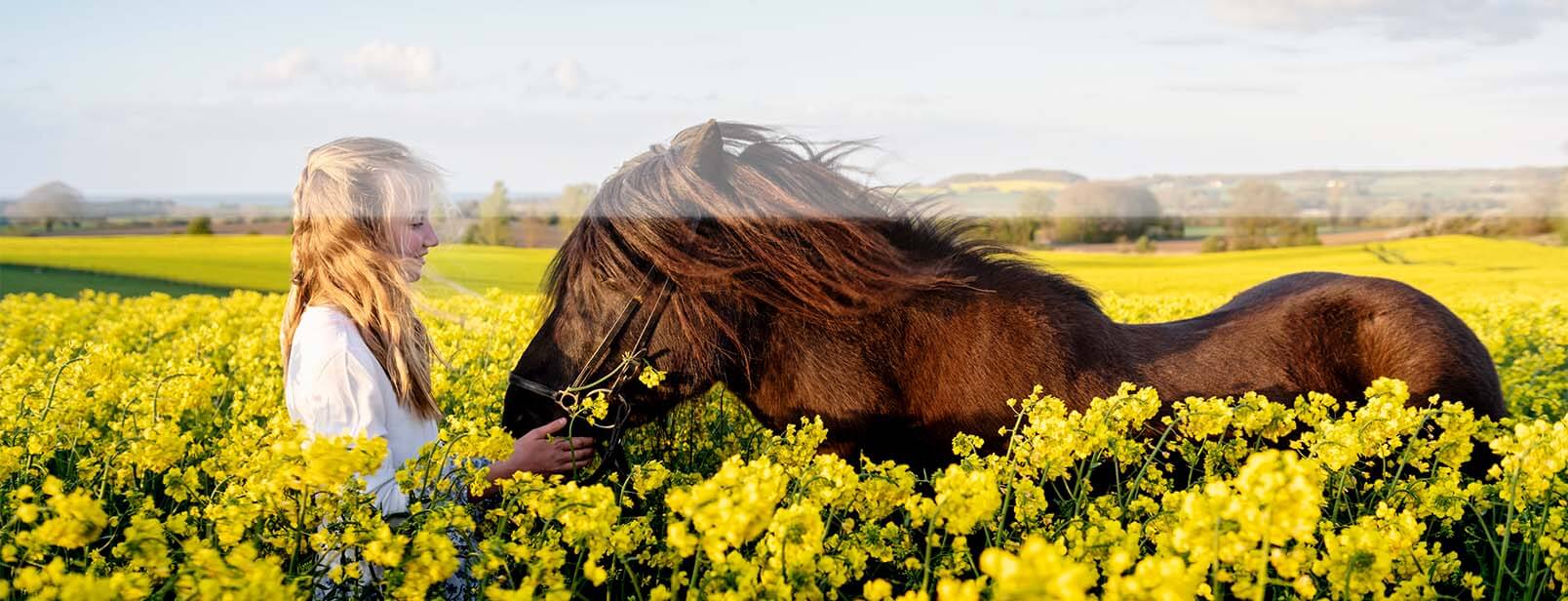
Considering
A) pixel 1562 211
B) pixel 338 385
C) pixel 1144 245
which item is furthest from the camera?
pixel 1144 245

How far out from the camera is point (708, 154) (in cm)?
321

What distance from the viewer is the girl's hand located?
2.97 meters

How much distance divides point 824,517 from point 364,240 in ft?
5.59

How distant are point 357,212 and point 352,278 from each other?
207mm

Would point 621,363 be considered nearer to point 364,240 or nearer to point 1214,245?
point 364,240

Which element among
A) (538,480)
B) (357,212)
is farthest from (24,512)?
(357,212)

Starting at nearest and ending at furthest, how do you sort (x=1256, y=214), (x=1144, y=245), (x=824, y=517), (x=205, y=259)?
(x=824, y=517)
(x=205, y=259)
(x=1256, y=214)
(x=1144, y=245)

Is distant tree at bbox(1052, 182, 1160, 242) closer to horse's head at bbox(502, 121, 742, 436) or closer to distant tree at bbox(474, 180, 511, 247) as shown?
distant tree at bbox(474, 180, 511, 247)

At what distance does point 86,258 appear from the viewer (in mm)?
24391

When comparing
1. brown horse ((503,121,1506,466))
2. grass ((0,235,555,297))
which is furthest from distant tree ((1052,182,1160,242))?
brown horse ((503,121,1506,466))

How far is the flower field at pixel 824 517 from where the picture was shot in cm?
177

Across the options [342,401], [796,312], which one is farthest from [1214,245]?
[342,401]

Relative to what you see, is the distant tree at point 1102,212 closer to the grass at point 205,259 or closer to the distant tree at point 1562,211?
the distant tree at point 1562,211

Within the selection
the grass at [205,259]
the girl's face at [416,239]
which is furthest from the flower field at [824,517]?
the grass at [205,259]
